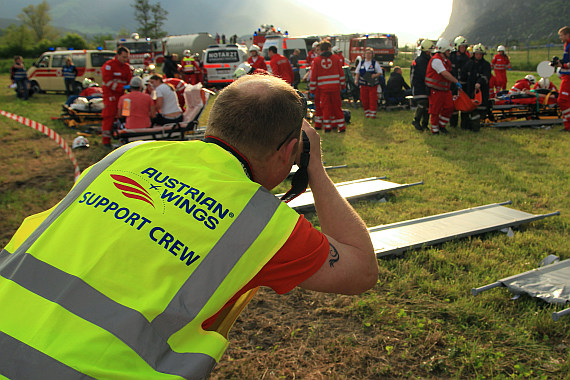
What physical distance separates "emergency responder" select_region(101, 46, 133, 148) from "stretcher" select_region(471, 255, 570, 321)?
8554mm

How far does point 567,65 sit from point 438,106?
266 centimetres

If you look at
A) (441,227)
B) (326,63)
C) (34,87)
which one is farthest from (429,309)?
(34,87)

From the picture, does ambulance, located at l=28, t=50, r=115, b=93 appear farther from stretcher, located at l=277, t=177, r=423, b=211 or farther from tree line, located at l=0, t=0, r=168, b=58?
tree line, located at l=0, t=0, r=168, b=58

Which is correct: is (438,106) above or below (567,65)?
below

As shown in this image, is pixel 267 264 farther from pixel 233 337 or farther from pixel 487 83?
pixel 487 83

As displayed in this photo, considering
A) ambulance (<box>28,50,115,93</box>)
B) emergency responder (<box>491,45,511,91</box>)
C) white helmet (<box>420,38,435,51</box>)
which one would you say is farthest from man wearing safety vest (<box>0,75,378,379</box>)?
ambulance (<box>28,50,115,93</box>)

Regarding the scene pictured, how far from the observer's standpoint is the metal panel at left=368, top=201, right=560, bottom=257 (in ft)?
13.0

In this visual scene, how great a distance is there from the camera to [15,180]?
280 inches

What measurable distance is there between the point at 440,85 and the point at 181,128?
223 inches

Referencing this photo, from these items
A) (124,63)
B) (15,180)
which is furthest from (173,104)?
(15,180)

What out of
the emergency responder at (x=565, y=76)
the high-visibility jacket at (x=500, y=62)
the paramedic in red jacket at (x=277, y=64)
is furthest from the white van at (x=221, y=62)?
the emergency responder at (x=565, y=76)

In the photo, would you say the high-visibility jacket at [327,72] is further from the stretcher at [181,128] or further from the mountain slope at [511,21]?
the mountain slope at [511,21]

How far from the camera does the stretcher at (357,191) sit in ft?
17.2

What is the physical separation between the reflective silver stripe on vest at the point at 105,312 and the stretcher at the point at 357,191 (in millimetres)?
4013
